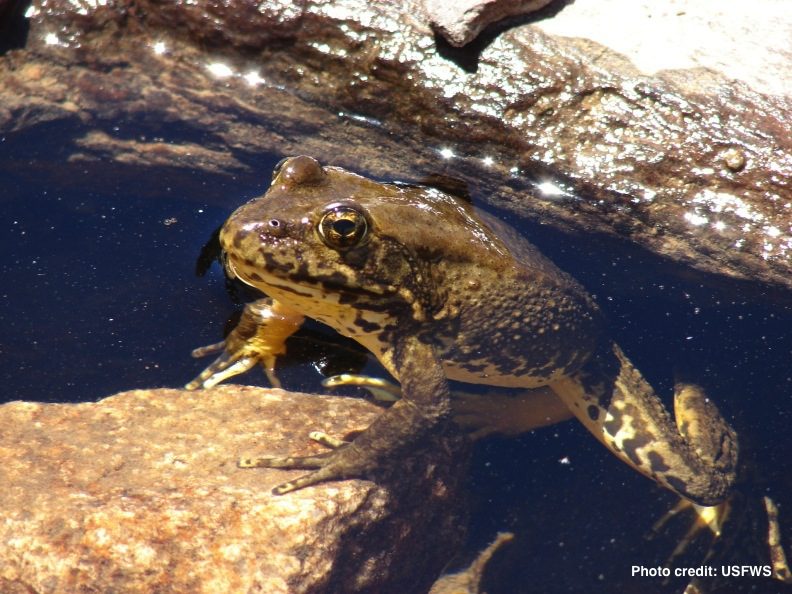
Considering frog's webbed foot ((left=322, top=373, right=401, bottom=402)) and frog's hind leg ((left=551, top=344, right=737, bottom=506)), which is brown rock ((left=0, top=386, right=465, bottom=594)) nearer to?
frog's webbed foot ((left=322, top=373, right=401, bottom=402))

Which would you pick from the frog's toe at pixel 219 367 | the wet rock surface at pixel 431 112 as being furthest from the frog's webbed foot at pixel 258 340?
the wet rock surface at pixel 431 112

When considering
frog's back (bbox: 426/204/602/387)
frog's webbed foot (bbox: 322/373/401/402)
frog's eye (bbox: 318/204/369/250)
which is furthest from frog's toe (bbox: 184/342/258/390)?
frog's back (bbox: 426/204/602/387)

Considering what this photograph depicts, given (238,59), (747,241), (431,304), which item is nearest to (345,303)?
(431,304)

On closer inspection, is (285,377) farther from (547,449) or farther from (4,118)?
(4,118)

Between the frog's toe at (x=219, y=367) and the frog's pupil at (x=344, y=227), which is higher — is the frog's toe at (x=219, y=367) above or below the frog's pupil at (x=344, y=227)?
below

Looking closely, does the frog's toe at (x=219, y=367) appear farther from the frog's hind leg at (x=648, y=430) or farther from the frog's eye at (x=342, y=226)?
the frog's hind leg at (x=648, y=430)

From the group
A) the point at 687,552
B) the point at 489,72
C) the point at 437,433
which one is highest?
the point at 489,72
